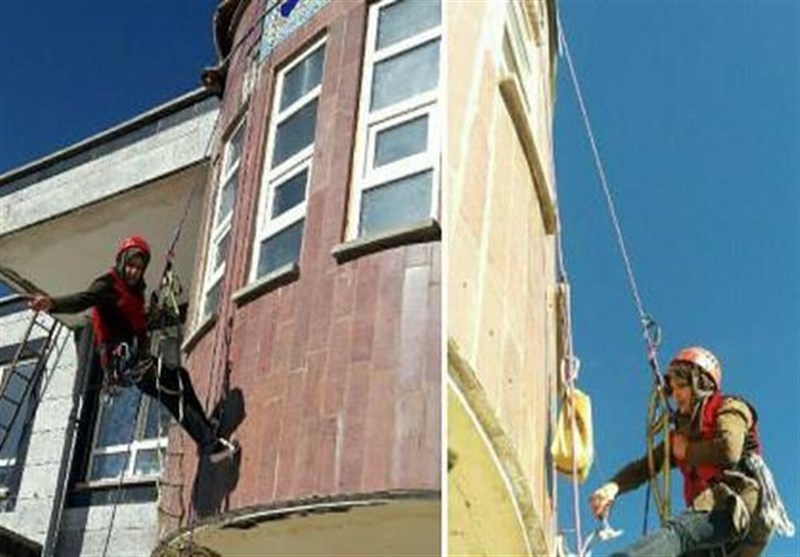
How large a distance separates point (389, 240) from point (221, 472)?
1142mm

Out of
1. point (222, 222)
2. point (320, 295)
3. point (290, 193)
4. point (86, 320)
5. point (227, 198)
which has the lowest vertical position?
point (320, 295)

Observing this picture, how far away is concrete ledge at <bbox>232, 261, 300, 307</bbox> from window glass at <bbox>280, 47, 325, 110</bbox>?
36.3 inches

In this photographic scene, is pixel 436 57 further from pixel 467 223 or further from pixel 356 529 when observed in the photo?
pixel 356 529

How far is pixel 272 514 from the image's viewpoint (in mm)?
3736

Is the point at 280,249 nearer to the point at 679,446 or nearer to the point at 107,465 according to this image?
the point at 679,446

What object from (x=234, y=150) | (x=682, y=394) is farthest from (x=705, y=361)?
(x=234, y=150)

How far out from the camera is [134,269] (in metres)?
4.93

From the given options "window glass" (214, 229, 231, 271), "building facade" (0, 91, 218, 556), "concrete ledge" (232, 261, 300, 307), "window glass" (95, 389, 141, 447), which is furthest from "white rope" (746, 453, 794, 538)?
"window glass" (95, 389, 141, 447)

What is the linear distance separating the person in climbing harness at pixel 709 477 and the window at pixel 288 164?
158 centimetres

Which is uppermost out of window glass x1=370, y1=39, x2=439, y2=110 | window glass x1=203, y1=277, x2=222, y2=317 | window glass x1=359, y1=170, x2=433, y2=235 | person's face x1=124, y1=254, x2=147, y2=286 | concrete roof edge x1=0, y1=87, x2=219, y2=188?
concrete roof edge x1=0, y1=87, x2=219, y2=188

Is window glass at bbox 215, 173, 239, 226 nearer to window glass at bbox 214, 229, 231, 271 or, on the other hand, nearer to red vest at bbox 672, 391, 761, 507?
Result: window glass at bbox 214, 229, 231, 271

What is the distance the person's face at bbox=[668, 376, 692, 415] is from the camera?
338cm

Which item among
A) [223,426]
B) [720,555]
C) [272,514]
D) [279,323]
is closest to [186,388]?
[223,426]

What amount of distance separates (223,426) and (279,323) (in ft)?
1.63
